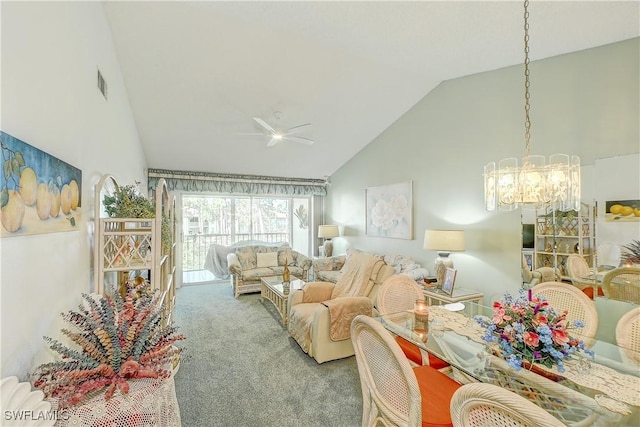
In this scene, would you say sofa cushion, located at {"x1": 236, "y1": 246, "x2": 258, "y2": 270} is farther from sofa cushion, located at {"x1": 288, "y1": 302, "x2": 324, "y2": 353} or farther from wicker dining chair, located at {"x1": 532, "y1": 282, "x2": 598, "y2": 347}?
wicker dining chair, located at {"x1": 532, "y1": 282, "x2": 598, "y2": 347}

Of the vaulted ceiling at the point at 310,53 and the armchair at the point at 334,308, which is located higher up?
the vaulted ceiling at the point at 310,53

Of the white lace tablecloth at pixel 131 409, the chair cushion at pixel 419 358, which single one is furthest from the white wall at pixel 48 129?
the chair cushion at pixel 419 358

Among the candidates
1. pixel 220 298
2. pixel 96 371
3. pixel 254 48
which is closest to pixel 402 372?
pixel 96 371

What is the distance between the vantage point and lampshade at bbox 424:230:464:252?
3221 mm

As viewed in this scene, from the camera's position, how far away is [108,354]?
105cm

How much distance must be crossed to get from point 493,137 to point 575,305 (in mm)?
2001

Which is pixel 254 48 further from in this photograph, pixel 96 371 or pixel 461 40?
pixel 96 371

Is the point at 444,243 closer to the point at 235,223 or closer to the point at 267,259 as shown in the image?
the point at 267,259

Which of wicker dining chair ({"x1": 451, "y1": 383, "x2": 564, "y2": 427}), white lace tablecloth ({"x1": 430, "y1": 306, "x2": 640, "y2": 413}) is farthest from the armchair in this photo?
wicker dining chair ({"x1": 451, "y1": 383, "x2": 564, "y2": 427})

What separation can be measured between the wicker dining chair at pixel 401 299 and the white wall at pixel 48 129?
6.15ft

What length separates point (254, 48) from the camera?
2.77 metres

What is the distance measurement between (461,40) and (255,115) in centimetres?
257

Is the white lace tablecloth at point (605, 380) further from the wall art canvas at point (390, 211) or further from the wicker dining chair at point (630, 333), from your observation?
the wall art canvas at point (390, 211)

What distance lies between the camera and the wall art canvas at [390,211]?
4.27 meters
